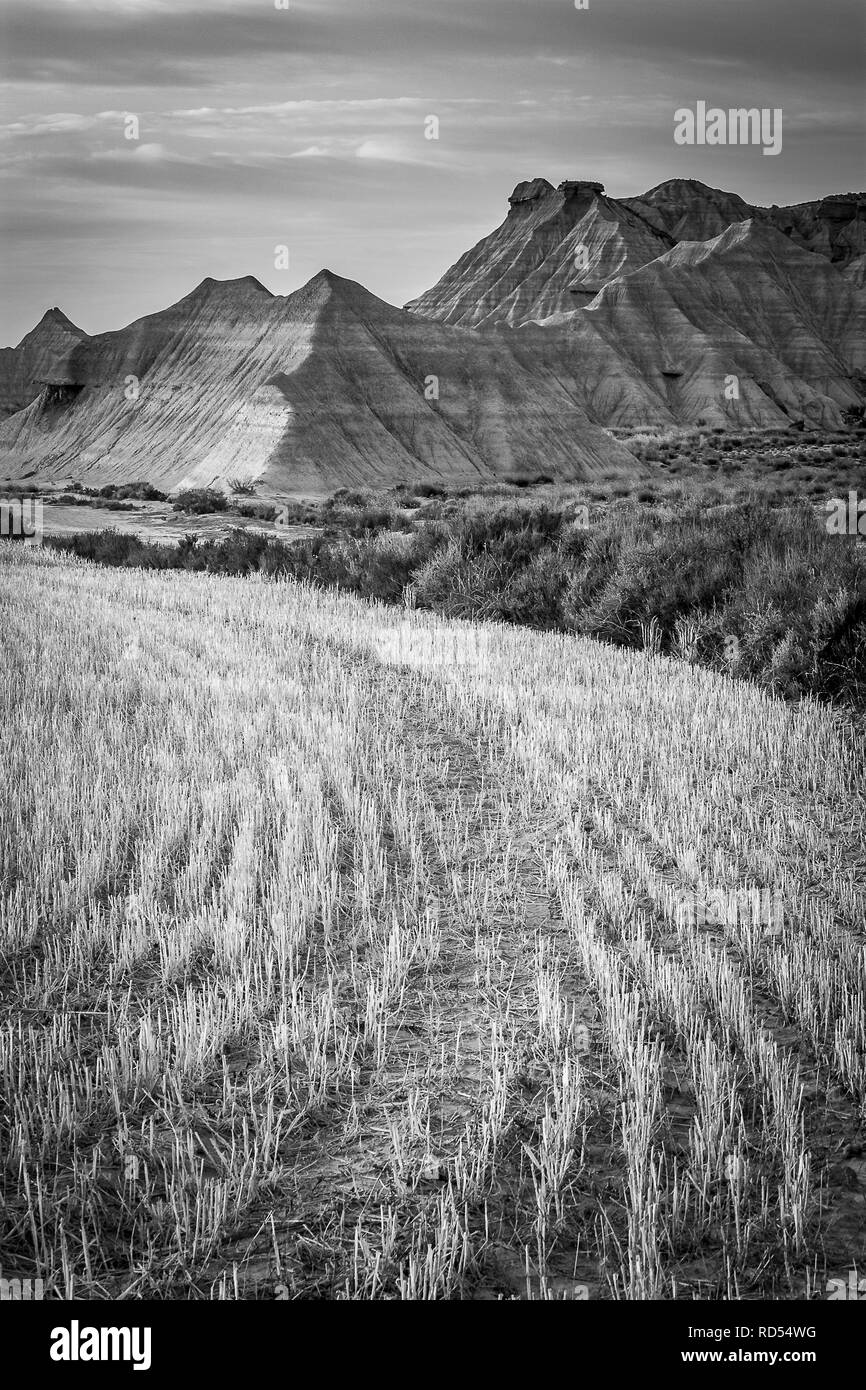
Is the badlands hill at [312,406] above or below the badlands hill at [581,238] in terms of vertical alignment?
below

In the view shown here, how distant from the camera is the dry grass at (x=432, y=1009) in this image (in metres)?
2.92

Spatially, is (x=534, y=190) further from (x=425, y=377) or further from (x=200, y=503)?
(x=200, y=503)

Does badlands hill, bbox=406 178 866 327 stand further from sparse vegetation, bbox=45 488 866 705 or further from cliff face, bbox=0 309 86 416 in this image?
sparse vegetation, bbox=45 488 866 705

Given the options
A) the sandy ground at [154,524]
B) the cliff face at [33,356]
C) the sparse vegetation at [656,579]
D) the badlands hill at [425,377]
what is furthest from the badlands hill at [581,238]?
the sparse vegetation at [656,579]

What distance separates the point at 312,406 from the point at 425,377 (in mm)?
9362

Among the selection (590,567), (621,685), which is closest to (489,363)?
(590,567)

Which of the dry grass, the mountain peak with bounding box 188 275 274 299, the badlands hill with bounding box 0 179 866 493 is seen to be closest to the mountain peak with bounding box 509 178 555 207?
the badlands hill with bounding box 0 179 866 493

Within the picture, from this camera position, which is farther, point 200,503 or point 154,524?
point 200,503

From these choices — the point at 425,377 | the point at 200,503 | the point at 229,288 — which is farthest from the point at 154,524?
the point at 229,288

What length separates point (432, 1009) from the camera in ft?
13.9

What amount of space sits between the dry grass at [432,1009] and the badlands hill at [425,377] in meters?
44.1

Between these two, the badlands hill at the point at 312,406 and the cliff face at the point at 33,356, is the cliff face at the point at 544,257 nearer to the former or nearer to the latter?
the cliff face at the point at 33,356
